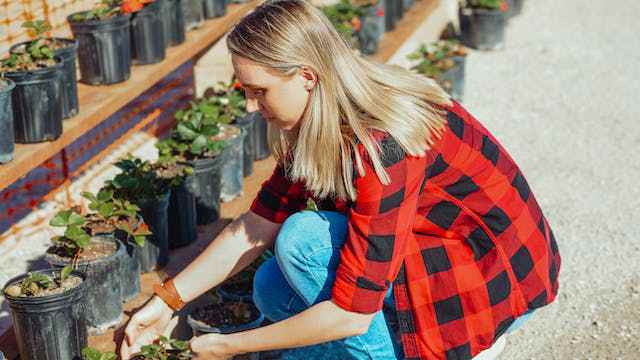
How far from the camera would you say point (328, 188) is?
94.2 inches

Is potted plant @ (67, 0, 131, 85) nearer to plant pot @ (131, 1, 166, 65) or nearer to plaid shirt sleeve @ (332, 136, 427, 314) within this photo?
plant pot @ (131, 1, 166, 65)

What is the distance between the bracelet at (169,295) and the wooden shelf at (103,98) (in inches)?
30.6

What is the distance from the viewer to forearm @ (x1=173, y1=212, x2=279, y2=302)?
276 centimetres

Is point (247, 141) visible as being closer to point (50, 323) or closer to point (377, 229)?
point (50, 323)

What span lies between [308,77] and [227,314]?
114 cm

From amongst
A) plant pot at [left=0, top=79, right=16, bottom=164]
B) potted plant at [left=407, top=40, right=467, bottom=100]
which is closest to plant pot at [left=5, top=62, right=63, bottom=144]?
plant pot at [left=0, top=79, right=16, bottom=164]

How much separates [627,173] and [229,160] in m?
2.08

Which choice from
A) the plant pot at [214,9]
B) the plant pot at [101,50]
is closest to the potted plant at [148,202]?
the plant pot at [101,50]

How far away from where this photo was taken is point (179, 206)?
12.6 feet

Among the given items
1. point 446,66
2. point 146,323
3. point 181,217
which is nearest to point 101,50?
point 181,217

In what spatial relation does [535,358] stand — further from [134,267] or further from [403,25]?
[403,25]

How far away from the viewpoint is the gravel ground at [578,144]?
3.59m

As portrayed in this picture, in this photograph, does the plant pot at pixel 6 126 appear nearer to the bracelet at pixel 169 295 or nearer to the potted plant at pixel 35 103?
the potted plant at pixel 35 103

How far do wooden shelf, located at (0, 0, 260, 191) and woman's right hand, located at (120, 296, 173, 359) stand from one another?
782mm
